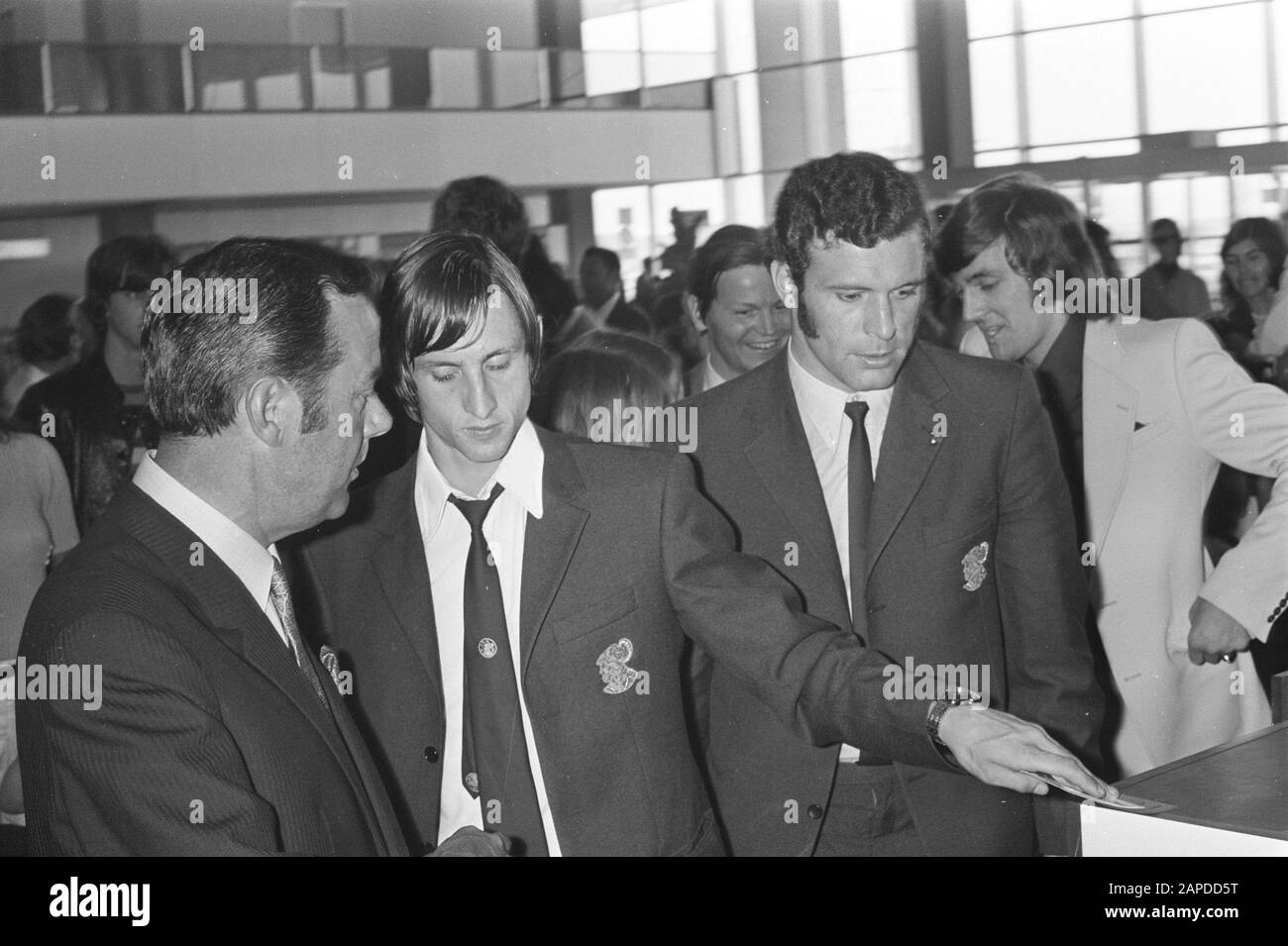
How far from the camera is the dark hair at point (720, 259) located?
Result: 8.71ft

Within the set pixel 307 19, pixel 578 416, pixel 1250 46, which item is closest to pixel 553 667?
pixel 578 416

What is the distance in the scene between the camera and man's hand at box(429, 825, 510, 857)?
1.17 meters

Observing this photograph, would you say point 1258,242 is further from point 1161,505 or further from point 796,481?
point 796,481

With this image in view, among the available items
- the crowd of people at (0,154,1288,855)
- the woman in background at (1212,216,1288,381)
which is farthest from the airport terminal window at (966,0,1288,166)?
the crowd of people at (0,154,1288,855)

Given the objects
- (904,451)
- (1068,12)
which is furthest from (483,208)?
(1068,12)

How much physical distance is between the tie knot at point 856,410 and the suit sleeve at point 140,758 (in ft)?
3.18

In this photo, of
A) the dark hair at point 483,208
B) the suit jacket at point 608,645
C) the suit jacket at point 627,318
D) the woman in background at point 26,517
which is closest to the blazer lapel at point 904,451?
the suit jacket at point 608,645

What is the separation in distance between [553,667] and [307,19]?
4136mm

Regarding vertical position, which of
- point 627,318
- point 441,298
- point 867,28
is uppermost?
point 867,28

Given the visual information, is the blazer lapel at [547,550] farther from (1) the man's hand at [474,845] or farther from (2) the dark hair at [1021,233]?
(2) the dark hair at [1021,233]

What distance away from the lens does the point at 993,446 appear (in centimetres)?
172

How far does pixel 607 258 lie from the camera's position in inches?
165

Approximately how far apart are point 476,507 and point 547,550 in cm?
10
